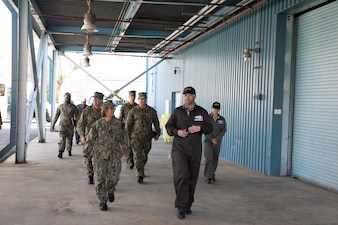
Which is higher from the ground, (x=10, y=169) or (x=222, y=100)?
(x=222, y=100)

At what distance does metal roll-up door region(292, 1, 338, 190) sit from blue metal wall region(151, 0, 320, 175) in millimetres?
439

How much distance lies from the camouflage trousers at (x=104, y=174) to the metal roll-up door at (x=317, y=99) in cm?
438

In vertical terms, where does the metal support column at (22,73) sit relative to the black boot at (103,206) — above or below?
above

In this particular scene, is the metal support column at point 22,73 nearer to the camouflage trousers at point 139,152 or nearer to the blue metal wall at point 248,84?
the camouflage trousers at point 139,152

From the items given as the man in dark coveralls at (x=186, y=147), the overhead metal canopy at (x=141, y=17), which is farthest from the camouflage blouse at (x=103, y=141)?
the overhead metal canopy at (x=141, y=17)

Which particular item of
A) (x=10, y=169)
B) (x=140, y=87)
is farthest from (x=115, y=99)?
(x=10, y=169)

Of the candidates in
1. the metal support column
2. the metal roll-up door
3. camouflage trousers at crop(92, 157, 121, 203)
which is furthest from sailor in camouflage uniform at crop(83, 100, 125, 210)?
the metal support column

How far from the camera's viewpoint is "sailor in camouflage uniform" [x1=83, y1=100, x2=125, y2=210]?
5777 millimetres

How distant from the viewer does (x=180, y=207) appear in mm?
5613

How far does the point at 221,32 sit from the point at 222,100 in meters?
2.24

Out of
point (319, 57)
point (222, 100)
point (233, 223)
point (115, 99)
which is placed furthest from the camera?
point (115, 99)

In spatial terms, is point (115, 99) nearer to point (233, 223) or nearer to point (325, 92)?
point (325, 92)

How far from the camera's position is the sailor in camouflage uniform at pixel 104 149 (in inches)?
227

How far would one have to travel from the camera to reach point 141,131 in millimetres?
8023
